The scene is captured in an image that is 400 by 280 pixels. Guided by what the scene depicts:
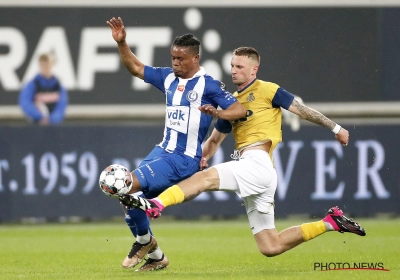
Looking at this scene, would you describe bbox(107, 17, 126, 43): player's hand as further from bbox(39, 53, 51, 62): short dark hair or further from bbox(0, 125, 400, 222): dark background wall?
bbox(39, 53, 51, 62): short dark hair

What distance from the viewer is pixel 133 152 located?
46.4 ft

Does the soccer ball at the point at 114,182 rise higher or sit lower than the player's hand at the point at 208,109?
lower

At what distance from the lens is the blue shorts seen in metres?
7.74

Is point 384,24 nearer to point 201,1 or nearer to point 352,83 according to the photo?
point 352,83

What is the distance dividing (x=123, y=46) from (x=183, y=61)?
1.95ft

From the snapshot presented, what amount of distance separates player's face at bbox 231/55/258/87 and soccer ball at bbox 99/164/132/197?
1.54m

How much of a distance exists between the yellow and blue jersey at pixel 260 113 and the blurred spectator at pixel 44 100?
307 inches

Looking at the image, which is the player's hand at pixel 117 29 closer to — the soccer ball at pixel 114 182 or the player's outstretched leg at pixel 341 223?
the soccer ball at pixel 114 182

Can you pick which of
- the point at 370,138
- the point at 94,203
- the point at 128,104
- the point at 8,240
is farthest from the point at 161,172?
the point at 128,104

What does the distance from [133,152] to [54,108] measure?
218 centimetres

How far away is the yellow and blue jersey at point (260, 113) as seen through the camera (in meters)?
8.20

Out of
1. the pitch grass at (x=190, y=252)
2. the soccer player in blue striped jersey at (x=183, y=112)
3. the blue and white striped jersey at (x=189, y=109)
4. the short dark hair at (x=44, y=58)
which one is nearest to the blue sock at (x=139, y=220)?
the soccer player in blue striped jersey at (x=183, y=112)

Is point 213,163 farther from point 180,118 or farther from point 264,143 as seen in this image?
point 180,118

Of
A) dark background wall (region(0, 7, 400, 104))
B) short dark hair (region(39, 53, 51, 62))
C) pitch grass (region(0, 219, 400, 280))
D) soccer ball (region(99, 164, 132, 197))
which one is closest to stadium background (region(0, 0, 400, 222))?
dark background wall (region(0, 7, 400, 104))
